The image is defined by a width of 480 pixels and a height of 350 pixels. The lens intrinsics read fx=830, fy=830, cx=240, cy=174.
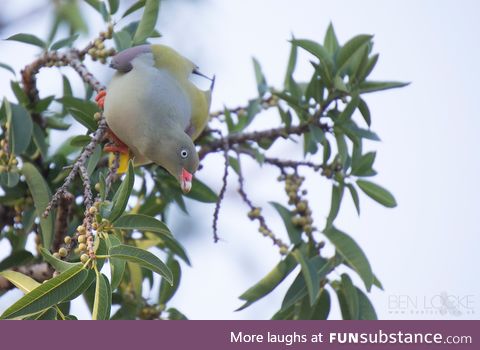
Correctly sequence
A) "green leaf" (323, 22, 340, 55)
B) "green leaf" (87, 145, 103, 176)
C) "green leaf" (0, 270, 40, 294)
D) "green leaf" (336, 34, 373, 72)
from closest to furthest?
"green leaf" (0, 270, 40, 294)
"green leaf" (87, 145, 103, 176)
"green leaf" (336, 34, 373, 72)
"green leaf" (323, 22, 340, 55)

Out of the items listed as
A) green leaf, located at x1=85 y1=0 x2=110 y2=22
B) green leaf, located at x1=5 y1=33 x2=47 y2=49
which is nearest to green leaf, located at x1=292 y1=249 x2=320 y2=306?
green leaf, located at x1=85 y1=0 x2=110 y2=22

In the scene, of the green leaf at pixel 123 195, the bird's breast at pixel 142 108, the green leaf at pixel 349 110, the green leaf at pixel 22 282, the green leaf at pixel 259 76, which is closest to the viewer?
the green leaf at pixel 123 195

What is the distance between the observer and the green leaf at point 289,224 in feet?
9.92

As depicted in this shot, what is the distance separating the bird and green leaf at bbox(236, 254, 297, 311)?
447mm

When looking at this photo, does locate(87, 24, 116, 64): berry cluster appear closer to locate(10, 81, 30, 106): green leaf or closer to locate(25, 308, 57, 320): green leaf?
locate(10, 81, 30, 106): green leaf

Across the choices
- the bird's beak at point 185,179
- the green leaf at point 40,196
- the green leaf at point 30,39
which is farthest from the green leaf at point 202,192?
the green leaf at point 30,39

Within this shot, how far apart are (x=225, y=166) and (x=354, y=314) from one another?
695 mm

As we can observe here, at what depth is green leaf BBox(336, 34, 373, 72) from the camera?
306cm

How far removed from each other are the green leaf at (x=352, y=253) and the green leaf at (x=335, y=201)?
48 millimetres

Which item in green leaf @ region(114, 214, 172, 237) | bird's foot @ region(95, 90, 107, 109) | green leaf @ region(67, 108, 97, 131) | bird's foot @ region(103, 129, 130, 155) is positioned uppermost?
bird's foot @ region(95, 90, 107, 109)

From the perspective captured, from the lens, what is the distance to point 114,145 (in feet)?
9.20

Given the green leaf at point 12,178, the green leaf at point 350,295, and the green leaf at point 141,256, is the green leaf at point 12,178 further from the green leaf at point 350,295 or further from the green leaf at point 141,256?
the green leaf at point 350,295

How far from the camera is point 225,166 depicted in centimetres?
291

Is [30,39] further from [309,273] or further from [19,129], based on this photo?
[309,273]
